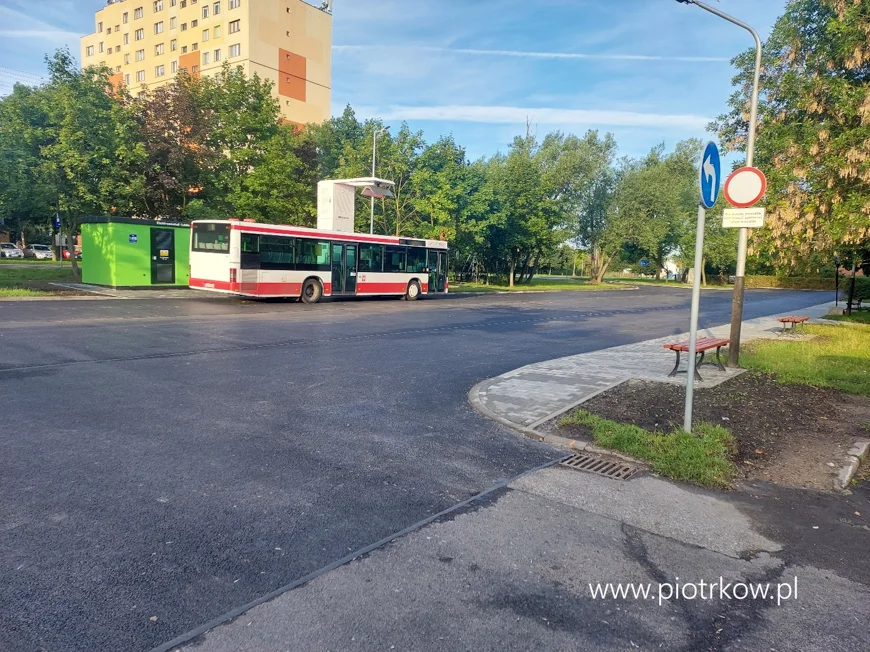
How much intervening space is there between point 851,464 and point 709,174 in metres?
3.17

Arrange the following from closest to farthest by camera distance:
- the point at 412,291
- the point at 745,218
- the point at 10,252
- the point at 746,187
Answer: the point at 746,187
the point at 745,218
the point at 412,291
the point at 10,252

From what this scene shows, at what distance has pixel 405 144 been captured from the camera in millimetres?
36062

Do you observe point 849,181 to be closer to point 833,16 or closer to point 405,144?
point 833,16

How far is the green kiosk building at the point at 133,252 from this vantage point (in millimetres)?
22609

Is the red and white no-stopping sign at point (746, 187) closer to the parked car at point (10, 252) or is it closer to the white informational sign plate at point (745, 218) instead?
the white informational sign plate at point (745, 218)

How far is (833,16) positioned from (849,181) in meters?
5.13

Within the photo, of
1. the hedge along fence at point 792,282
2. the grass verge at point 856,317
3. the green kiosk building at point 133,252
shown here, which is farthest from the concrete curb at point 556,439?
the hedge along fence at point 792,282

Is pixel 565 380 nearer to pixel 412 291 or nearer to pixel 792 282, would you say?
pixel 412 291

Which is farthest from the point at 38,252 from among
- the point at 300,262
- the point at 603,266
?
the point at 603,266

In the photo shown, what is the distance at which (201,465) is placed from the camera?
16.2ft

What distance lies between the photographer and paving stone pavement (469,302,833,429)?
7277 millimetres

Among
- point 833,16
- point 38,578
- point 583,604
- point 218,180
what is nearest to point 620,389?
point 583,604

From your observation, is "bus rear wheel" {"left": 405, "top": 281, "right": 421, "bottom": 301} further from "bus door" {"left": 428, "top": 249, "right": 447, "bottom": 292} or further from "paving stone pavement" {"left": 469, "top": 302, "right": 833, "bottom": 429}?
"paving stone pavement" {"left": 469, "top": 302, "right": 833, "bottom": 429}

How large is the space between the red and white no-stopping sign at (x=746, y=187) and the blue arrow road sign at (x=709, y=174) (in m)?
1.90
